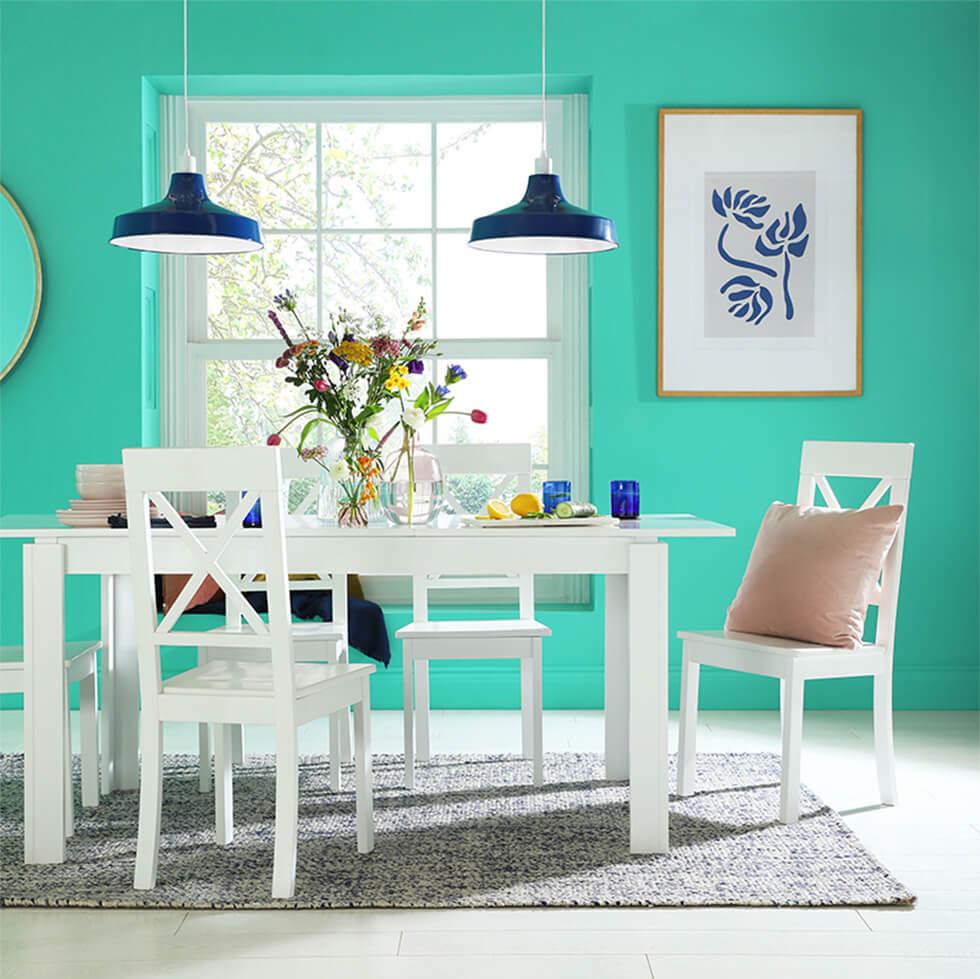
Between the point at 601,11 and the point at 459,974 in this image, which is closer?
the point at 459,974

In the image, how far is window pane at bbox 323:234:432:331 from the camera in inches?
201

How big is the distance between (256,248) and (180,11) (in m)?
1.71

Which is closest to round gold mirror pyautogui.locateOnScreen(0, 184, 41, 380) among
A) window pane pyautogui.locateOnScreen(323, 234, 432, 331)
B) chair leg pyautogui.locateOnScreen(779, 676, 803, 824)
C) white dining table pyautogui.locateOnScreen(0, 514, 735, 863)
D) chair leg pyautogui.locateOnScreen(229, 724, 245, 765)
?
window pane pyautogui.locateOnScreen(323, 234, 432, 331)

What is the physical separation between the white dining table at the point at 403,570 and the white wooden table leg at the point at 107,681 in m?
0.61

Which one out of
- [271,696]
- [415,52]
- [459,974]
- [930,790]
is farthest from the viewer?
[415,52]

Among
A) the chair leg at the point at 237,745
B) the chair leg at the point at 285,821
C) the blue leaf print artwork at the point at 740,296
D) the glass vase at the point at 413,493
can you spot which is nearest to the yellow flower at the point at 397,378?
the glass vase at the point at 413,493

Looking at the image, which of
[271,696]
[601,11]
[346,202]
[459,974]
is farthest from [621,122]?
[459,974]

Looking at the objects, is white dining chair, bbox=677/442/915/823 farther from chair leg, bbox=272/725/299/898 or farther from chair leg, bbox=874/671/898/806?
chair leg, bbox=272/725/299/898

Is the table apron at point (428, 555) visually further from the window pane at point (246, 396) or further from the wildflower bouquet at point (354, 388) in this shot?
the window pane at point (246, 396)

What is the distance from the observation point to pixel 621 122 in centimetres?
486

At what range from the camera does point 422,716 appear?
400 centimetres

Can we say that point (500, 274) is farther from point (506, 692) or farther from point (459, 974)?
point (459, 974)

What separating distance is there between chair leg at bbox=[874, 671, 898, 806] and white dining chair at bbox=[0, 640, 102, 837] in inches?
81.9

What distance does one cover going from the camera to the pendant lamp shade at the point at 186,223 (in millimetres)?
3457
